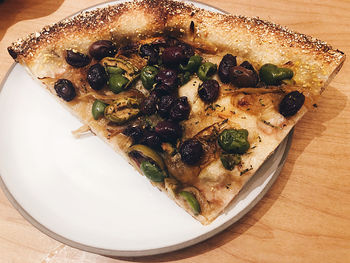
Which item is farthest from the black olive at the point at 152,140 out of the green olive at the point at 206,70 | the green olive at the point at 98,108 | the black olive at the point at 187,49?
the black olive at the point at 187,49

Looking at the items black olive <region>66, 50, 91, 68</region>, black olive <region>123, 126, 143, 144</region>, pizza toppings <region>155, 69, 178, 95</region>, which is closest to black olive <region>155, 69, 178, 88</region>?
pizza toppings <region>155, 69, 178, 95</region>

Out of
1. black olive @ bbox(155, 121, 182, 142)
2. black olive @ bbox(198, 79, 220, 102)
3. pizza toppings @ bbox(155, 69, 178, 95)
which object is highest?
pizza toppings @ bbox(155, 69, 178, 95)

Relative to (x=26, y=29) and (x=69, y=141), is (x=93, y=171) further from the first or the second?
(x=26, y=29)

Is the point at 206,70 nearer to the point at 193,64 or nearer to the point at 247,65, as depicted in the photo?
the point at 193,64

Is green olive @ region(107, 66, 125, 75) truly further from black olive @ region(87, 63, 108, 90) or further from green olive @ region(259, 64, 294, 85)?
green olive @ region(259, 64, 294, 85)

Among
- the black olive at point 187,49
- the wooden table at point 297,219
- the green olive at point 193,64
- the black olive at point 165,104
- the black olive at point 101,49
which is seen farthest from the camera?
the black olive at point 101,49

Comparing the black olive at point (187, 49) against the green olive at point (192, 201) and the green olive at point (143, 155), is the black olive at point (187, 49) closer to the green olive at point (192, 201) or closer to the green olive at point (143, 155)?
the green olive at point (143, 155)
